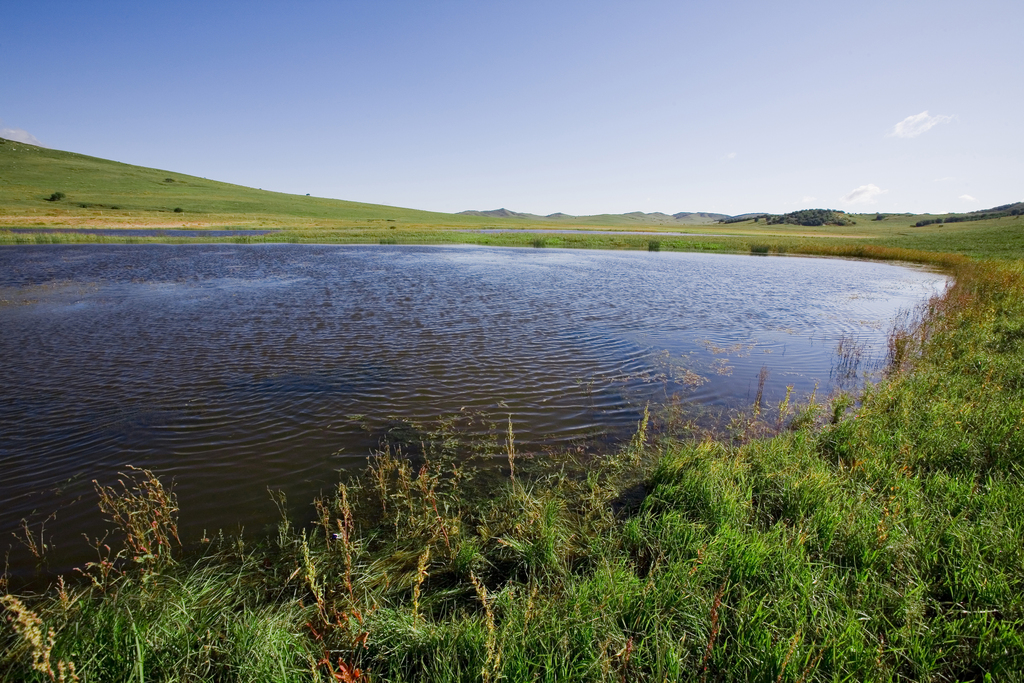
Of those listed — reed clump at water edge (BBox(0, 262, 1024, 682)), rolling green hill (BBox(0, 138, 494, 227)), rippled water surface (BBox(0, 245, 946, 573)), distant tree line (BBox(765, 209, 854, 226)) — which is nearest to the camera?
reed clump at water edge (BBox(0, 262, 1024, 682))

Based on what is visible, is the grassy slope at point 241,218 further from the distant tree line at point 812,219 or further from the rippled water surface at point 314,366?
the rippled water surface at point 314,366

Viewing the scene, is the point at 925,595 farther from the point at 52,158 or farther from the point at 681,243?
the point at 52,158

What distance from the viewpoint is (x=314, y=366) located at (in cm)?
1071

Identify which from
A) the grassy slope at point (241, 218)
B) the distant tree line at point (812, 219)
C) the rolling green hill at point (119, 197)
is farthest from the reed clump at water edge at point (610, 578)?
the distant tree line at point (812, 219)

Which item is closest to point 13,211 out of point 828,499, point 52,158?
point 52,158

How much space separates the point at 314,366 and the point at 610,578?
904 centimetres

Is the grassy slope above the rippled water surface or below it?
above

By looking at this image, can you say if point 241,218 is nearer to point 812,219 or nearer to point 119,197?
point 119,197

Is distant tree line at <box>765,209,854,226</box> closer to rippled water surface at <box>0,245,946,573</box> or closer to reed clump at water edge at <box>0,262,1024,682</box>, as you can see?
rippled water surface at <box>0,245,946,573</box>

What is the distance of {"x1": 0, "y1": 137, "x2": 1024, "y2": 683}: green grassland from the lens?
3.08m

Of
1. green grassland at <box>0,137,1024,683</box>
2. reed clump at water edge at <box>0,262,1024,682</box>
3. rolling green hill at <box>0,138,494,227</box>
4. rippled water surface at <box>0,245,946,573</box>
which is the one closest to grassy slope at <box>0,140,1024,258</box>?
rolling green hill at <box>0,138,494,227</box>

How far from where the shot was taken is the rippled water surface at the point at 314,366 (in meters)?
6.53

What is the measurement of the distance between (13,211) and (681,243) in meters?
96.4

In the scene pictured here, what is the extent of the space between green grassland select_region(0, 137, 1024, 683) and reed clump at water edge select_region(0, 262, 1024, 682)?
22 mm
